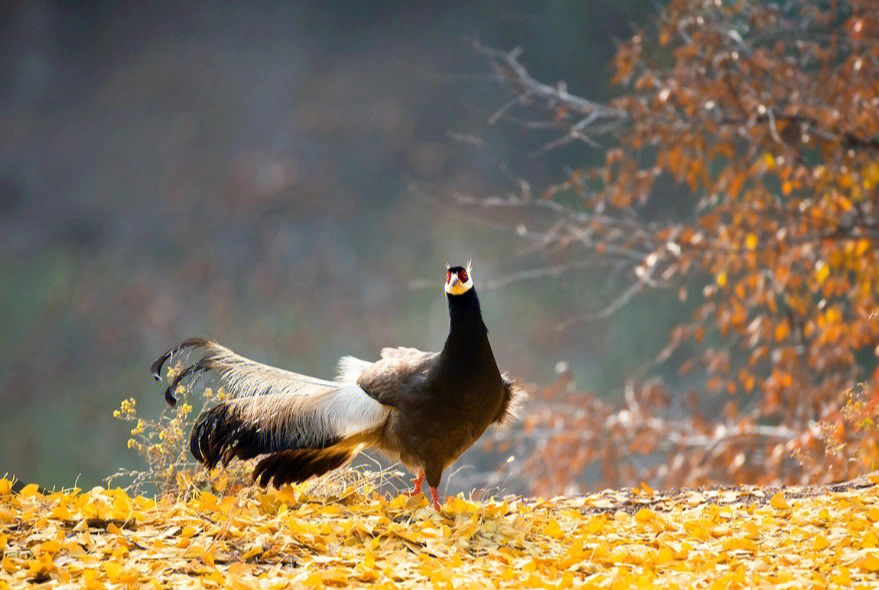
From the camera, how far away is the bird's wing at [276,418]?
238 centimetres

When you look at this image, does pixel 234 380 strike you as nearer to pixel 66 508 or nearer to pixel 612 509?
pixel 66 508

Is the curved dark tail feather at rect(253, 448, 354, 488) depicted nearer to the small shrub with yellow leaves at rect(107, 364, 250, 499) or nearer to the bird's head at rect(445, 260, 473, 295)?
the small shrub with yellow leaves at rect(107, 364, 250, 499)

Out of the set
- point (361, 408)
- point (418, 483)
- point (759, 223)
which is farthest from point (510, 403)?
point (759, 223)

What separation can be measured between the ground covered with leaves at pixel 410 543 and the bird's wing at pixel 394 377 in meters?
0.25

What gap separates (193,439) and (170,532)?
418mm

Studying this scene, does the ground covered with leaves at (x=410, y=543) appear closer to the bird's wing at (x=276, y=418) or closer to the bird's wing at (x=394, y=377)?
the bird's wing at (x=276, y=418)

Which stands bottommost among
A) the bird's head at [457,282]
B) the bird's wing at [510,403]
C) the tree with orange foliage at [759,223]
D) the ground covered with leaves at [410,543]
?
the ground covered with leaves at [410,543]

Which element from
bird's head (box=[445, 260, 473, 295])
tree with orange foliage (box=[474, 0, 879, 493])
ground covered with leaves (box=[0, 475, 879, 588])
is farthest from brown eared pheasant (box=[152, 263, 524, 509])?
tree with orange foliage (box=[474, 0, 879, 493])

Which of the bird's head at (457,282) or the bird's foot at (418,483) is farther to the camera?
the bird's foot at (418,483)

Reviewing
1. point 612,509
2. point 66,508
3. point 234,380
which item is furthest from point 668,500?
point 66,508

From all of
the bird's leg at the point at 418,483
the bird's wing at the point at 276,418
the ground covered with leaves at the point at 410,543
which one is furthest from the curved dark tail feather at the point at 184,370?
the bird's leg at the point at 418,483

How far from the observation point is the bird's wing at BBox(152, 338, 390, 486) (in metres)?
2.38

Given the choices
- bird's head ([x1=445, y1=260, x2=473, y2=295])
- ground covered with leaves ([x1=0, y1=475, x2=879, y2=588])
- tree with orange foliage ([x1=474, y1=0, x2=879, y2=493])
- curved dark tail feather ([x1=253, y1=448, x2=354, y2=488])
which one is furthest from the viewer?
tree with orange foliage ([x1=474, y1=0, x2=879, y2=493])

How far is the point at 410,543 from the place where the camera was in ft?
6.77
